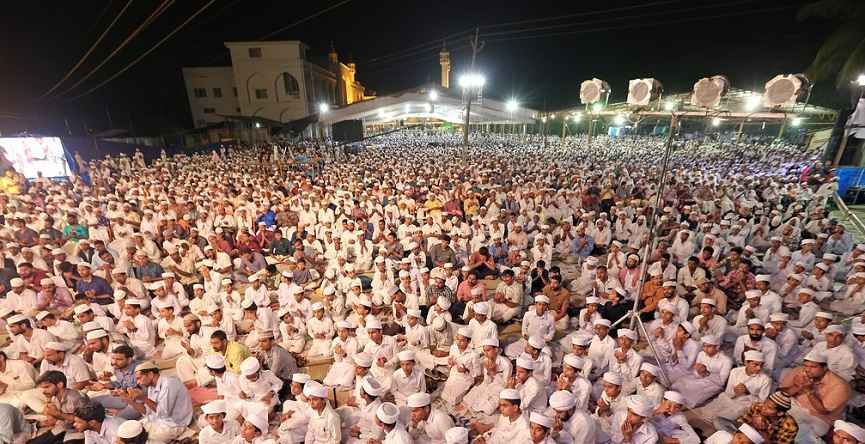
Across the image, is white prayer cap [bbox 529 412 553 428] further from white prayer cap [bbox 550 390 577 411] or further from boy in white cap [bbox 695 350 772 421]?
boy in white cap [bbox 695 350 772 421]

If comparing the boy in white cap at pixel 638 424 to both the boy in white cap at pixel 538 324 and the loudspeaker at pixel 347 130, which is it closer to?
the boy in white cap at pixel 538 324

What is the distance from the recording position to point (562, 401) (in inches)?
125

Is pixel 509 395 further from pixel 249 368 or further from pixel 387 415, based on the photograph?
pixel 249 368

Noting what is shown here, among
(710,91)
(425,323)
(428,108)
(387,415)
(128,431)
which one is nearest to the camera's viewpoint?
(128,431)

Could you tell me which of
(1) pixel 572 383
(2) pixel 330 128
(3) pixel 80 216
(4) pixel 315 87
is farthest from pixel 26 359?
(4) pixel 315 87

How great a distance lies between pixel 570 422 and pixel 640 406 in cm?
57

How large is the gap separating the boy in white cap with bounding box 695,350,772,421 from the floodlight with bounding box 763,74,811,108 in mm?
2429

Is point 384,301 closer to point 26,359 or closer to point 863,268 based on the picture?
point 26,359

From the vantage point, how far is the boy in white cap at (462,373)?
412 cm

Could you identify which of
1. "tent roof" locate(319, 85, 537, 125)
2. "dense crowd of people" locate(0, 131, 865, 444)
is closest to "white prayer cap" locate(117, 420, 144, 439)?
"dense crowd of people" locate(0, 131, 865, 444)

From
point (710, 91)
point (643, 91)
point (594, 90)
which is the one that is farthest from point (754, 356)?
point (594, 90)

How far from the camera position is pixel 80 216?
8.91 m

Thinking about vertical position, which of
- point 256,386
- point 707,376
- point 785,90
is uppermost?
point 785,90

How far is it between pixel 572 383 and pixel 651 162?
16.9m
